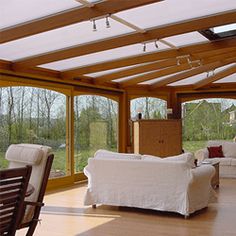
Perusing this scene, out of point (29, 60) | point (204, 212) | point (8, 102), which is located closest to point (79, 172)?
point (8, 102)

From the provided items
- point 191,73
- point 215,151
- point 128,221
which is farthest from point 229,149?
point 128,221

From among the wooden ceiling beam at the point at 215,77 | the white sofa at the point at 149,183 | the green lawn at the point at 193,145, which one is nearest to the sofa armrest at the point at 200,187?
the white sofa at the point at 149,183

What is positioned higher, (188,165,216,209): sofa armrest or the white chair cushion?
the white chair cushion

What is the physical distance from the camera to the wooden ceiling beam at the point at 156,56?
666 cm

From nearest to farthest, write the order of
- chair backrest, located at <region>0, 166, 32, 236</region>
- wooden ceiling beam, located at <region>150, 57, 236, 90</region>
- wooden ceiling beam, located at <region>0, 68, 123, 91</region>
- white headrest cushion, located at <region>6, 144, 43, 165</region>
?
chair backrest, located at <region>0, 166, 32, 236</region> < white headrest cushion, located at <region>6, 144, 43, 165</region> < wooden ceiling beam, located at <region>0, 68, 123, 91</region> < wooden ceiling beam, located at <region>150, 57, 236, 90</region>

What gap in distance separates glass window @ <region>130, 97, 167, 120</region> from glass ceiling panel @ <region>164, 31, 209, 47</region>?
14.5 ft

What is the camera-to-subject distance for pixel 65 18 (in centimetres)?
471

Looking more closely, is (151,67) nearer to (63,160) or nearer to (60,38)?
(63,160)

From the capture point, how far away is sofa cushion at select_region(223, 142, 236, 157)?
32.3 ft

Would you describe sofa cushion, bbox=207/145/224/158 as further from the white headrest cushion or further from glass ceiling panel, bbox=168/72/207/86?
the white headrest cushion

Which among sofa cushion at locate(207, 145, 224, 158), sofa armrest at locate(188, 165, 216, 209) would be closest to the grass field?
sofa cushion at locate(207, 145, 224, 158)

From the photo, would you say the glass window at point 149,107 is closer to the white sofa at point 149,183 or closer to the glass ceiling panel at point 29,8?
the white sofa at point 149,183

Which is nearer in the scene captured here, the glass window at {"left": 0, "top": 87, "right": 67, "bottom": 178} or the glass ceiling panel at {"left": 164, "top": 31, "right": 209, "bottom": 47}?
the glass ceiling panel at {"left": 164, "top": 31, "right": 209, "bottom": 47}

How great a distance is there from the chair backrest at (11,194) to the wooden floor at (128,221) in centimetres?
196
